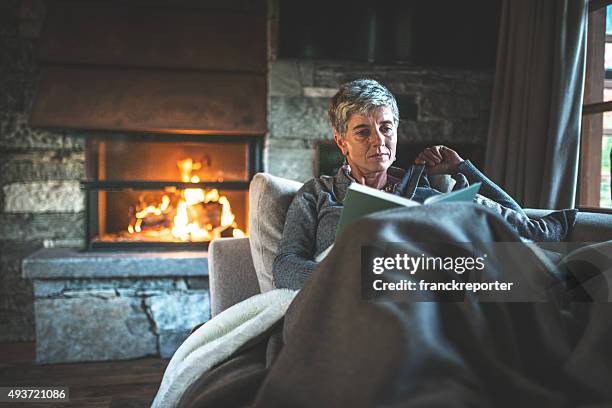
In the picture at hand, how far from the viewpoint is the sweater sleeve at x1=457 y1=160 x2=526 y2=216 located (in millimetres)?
1717

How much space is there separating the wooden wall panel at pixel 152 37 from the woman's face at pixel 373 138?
43.8 inches

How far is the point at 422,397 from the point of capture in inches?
28.6

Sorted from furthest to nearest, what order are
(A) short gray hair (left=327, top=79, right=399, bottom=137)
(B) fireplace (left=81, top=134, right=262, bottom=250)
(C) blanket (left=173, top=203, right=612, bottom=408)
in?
(B) fireplace (left=81, top=134, right=262, bottom=250) → (A) short gray hair (left=327, top=79, right=399, bottom=137) → (C) blanket (left=173, top=203, right=612, bottom=408)

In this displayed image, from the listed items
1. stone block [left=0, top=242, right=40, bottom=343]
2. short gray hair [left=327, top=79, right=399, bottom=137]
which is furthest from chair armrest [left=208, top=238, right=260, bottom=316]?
stone block [left=0, top=242, right=40, bottom=343]

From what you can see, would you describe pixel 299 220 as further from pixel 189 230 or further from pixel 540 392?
pixel 189 230

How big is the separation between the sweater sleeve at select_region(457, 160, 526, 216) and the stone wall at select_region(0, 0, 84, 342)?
1.84 m

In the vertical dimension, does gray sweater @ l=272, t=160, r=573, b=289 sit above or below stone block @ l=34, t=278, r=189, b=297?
above

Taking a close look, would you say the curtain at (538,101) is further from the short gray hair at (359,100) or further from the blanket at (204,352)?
the blanket at (204,352)

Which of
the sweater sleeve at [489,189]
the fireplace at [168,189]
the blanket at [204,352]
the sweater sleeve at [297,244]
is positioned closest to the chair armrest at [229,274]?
the sweater sleeve at [297,244]

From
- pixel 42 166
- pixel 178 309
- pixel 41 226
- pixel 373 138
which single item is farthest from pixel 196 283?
pixel 373 138

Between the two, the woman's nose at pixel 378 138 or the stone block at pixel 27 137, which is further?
the stone block at pixel 27 137

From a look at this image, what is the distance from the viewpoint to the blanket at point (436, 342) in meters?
0.75

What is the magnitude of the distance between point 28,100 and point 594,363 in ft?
8.59

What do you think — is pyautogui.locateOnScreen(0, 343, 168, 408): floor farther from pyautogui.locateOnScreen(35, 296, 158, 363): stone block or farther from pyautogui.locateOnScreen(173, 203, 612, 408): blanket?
pyautogui.locateOnScreen(173, 203, 612, 408): blanket
